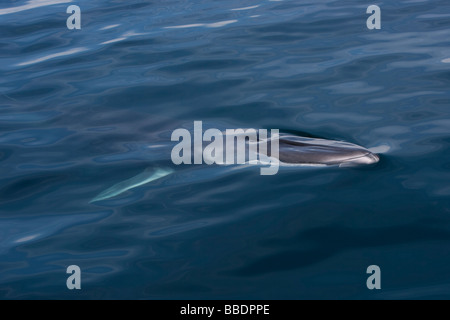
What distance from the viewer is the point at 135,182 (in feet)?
23.2

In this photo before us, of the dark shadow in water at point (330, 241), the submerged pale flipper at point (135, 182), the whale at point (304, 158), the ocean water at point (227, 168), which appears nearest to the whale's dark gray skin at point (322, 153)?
the whale at point (304, 158)

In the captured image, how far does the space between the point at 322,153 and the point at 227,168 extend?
3.66 feet

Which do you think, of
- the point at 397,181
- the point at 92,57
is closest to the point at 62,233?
the point at 397,181

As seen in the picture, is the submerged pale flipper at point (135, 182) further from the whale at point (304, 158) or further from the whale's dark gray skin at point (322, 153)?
the whale's dark gray skin at point (322, 153)

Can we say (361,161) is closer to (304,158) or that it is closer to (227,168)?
(304,158)

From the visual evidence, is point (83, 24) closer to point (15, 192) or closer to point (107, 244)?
point (15, 192)

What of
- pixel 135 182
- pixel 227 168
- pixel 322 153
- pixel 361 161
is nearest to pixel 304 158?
pixel 322 153

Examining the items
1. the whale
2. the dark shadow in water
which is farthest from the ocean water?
the whale

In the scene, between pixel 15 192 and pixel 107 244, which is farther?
pixel 15 192

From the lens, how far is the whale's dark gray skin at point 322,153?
682 centimetres

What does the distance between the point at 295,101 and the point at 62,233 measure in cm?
419

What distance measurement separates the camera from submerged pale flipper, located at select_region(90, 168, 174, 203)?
6793 millimetres
